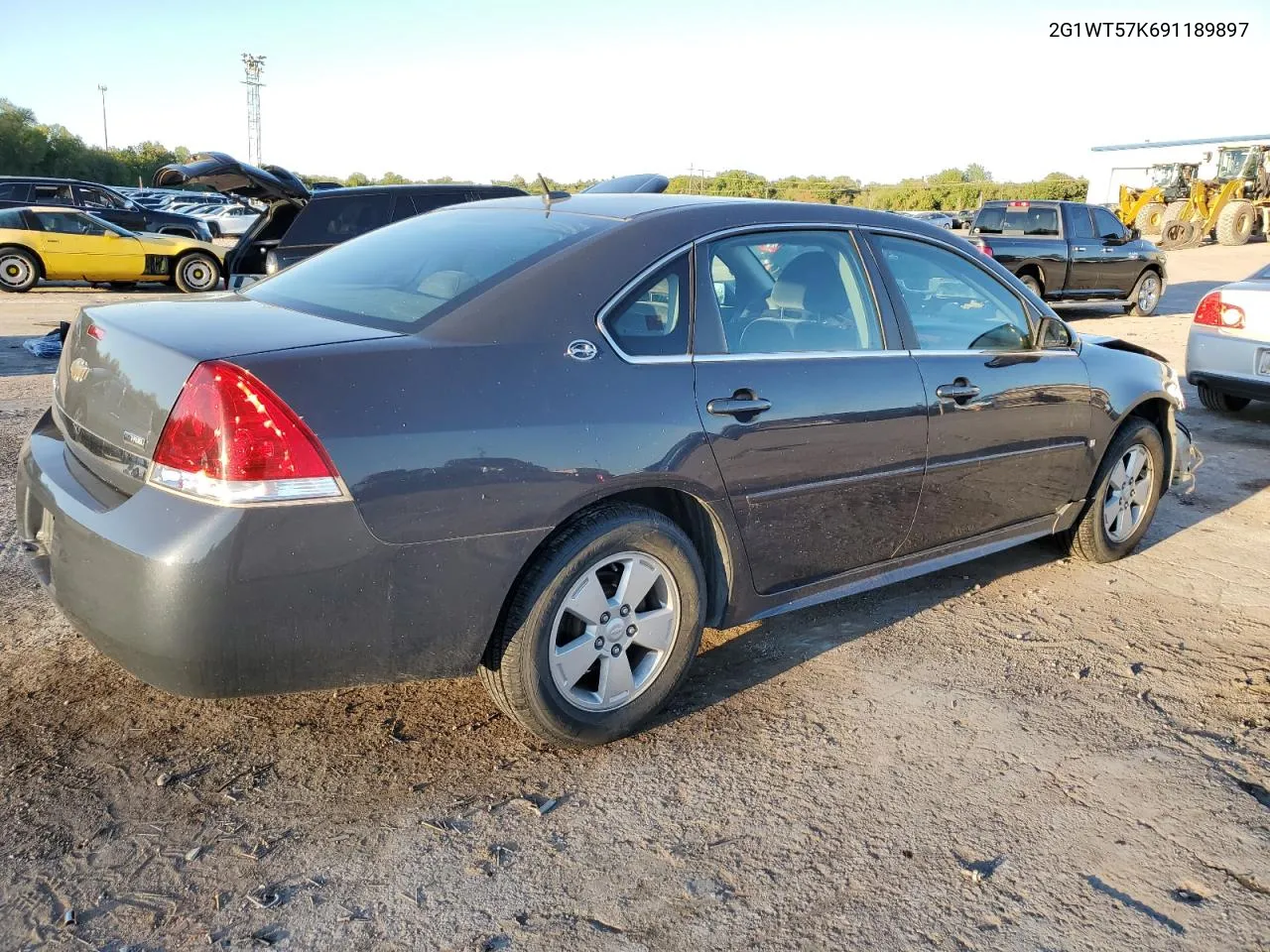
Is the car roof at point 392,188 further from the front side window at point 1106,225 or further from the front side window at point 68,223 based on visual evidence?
the front side window at point 1106,225

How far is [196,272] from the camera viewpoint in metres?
17.1

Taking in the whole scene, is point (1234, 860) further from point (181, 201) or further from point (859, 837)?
point (181, 201)

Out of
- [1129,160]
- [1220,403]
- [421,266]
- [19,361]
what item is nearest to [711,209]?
[421,266]

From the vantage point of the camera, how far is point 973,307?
429 centimetres

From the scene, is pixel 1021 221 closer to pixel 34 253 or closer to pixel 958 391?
pixel 958 391

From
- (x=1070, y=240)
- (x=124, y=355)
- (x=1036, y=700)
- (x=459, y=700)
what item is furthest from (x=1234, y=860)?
(x=1070, y=240)

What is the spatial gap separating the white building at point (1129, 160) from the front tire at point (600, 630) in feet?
171

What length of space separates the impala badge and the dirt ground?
3.90ft

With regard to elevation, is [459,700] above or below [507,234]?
below

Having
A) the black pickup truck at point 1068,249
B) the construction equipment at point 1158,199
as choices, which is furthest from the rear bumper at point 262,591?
the construction equipment at point 1158,199

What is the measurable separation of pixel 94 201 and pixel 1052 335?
794 inches

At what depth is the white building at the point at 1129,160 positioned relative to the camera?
4962 centimetres

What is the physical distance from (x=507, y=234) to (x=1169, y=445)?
142 inches

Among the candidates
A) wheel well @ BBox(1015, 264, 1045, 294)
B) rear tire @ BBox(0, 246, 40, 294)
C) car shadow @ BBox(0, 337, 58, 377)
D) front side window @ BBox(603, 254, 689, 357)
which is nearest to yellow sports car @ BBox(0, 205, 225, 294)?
rear tire @ BBox(0, 246, 40, 294)
